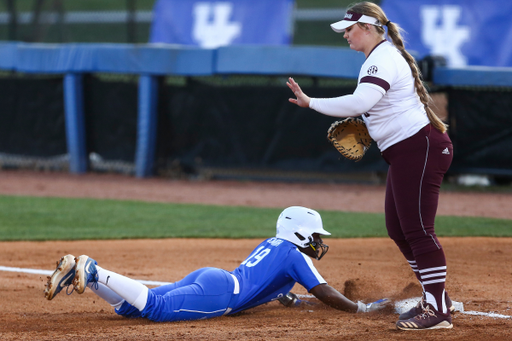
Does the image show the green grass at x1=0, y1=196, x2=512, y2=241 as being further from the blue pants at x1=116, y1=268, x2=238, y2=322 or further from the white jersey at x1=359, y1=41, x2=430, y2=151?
the white jersey at x1=359, y1=41, x2=430, y2=151

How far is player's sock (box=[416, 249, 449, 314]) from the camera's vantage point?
3.54 metres

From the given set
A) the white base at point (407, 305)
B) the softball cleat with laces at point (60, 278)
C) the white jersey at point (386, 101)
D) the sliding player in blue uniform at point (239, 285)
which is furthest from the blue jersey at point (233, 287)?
the white jersey at point (386, 101)

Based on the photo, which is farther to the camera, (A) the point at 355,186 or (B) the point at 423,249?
(A) the point at 355,186

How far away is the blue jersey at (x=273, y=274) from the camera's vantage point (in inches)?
155

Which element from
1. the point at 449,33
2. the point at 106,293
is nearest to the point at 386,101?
the point at 106,293

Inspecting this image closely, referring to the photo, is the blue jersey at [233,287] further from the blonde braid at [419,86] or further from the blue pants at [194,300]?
the blonde braid at [419,86]

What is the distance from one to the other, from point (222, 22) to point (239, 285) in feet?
37.2

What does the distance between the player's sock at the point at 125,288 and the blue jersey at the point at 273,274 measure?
2.13 feet

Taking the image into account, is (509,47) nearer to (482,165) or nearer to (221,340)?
(482,165)

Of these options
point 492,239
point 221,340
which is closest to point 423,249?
point 221,340

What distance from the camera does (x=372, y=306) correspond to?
411 centimetres

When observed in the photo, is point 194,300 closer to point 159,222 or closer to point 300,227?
point 300,227

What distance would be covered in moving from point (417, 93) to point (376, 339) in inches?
59.3

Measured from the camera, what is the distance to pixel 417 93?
362 centimetres
